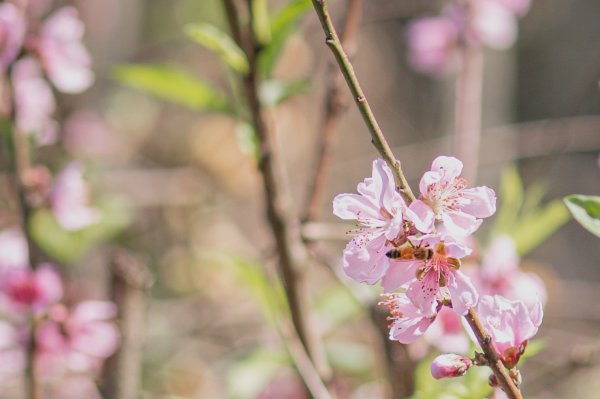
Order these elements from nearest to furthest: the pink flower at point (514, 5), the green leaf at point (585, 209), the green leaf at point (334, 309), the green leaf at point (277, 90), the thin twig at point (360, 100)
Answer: the thin twig at point (360, 100) < the green leaf at point (585, 209) < the green leaf at point (277, 90) < the green leaf at point (334, 309) < the pink flower at point (514, 5)

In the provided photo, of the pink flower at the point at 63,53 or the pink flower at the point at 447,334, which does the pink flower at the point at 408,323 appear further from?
the pink flower at the point at 63,53

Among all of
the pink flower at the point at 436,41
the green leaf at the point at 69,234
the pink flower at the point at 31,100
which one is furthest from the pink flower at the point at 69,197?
→ the pink flower at the point at 436,41

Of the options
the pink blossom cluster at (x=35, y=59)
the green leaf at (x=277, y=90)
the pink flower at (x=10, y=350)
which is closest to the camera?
the green leaf at (x=277, y=90)

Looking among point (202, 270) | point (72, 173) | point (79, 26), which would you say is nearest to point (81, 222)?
point (72, 173)

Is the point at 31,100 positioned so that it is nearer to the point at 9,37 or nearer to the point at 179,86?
the point at 9,37

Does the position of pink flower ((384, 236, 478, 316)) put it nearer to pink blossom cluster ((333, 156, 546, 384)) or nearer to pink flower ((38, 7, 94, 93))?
pink blossom cluster ((333, 156, 546, 384))

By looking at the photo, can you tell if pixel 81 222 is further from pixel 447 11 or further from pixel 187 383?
pixel 187 383
